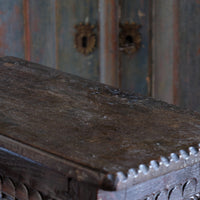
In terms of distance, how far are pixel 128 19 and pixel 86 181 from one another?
1903 millimetres

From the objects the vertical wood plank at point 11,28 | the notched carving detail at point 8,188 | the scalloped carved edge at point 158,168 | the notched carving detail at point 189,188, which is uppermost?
the vertical wood plank at point 11,28

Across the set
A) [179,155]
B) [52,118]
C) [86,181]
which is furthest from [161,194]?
[52,118]

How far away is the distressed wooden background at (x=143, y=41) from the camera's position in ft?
7.59

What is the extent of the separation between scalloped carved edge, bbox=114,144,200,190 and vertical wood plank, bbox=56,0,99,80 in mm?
1660

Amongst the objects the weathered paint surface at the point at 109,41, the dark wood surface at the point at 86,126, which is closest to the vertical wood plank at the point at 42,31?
the weathered paint surface at the point at 109,41

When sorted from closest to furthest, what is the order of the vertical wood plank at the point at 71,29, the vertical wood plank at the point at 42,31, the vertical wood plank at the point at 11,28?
the vertical wood plank at the point at 11,28 → the vertical wood plank at the point at 42,31 → the vertical wood plank at the point at 71,29

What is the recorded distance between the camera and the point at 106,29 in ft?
8.29

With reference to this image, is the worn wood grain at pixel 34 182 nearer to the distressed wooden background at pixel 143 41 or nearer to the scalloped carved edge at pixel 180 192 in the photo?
the scalloped carved edge at pixel 180 192

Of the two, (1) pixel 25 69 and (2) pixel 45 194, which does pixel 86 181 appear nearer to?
(2) pixel 45 194

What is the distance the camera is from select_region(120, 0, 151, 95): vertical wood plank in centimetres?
255

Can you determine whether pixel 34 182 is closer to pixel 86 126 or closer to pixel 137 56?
pixel 86 126

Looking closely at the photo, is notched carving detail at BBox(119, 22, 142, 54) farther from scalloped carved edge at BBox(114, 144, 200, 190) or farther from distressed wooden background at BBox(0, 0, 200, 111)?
scalloped carved edge at BBox(114, 144, 200, 190)

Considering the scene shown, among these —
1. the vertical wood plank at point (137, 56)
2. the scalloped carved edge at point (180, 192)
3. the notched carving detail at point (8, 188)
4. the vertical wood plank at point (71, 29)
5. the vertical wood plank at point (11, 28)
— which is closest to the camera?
the scalloped carved edge at point (180, 192)

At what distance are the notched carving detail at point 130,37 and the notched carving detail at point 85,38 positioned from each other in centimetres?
16
